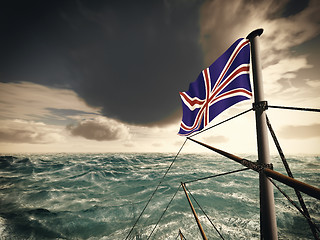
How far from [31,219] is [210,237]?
1807 cm

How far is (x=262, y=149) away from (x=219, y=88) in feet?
6.92

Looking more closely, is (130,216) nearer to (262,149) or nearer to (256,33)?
(262,149)

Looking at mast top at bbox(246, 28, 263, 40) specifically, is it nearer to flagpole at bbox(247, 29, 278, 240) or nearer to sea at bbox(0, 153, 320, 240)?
flagpole at bbox(247, 29, 278, 240)

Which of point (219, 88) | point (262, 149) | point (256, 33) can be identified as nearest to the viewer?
point (262, 149)

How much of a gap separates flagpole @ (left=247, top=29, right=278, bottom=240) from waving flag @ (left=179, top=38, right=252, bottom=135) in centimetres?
54

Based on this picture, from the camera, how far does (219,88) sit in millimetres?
3814

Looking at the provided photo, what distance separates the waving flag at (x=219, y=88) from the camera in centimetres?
314

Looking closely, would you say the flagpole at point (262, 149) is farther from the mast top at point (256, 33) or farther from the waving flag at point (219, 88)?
the waving flag at point (219, 88)

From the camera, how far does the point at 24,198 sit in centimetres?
1873

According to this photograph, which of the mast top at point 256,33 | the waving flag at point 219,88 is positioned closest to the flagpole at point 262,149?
the mast top at point 256,33

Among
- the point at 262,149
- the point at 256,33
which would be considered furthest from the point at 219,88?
the point at 262,149

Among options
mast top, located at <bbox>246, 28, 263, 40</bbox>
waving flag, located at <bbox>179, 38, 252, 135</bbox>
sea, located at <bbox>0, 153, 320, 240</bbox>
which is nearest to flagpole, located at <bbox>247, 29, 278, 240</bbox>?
mast top, located at <bbox>246, 28, 263, 40</bbox>

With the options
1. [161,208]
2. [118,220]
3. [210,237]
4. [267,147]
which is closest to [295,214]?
[210,237]

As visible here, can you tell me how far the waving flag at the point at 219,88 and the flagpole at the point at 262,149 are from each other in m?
0.54
